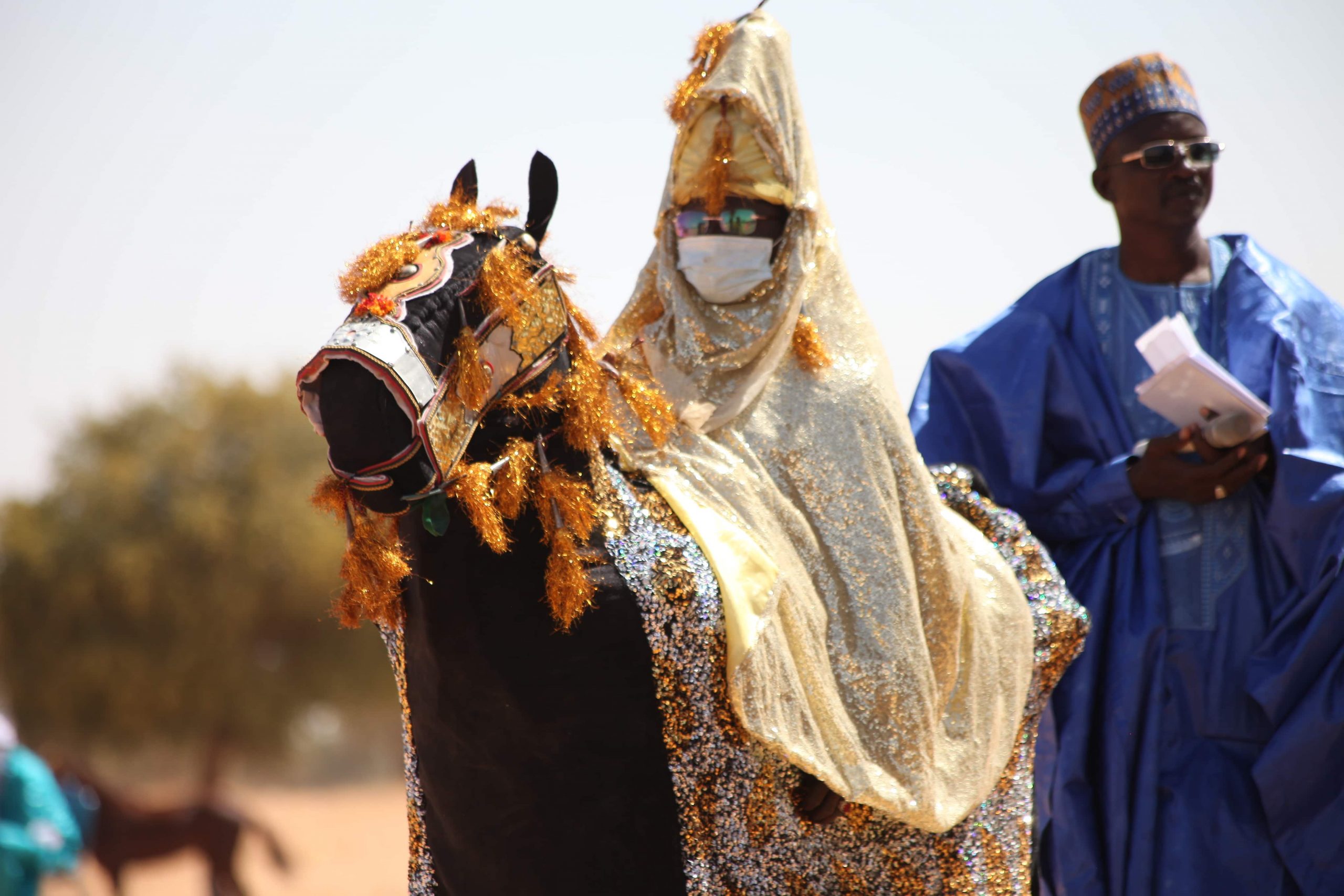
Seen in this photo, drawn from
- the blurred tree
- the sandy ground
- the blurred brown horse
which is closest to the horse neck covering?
the blurred brown horse

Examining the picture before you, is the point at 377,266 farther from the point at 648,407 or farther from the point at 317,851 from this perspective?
the point at 317,851

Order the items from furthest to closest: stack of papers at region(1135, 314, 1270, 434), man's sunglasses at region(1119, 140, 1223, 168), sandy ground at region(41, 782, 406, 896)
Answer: sandy ground at region(41, 782, 406, 896) < man's sunglasses at region(1119, 140, 1223, 168) < stack of papers at region(1135, 314, 1270, 434)

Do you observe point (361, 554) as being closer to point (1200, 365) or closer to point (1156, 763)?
point (1200, 365)

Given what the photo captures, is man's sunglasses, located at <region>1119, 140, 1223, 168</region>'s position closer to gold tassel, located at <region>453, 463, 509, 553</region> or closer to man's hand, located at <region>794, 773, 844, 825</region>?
man's hand, located at <region>794, 773, 844, 825</region>

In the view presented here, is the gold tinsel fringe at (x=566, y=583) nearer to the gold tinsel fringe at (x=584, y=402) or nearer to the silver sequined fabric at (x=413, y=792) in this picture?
the gold tinsel fringe at (x=584, y=402)

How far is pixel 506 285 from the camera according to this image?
2.40 metres

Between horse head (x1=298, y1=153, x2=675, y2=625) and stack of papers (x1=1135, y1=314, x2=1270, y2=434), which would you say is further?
stack of papers (x1=1135, y1=314, x2=1270, y2=434)

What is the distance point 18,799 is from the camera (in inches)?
266

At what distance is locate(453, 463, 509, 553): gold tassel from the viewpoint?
7.73 ft

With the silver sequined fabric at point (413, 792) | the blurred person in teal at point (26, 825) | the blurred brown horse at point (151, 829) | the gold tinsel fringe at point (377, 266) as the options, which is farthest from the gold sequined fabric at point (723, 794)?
the blurred brown horse at point (151, 829)

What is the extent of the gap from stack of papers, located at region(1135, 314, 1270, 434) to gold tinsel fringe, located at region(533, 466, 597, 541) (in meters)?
1.89

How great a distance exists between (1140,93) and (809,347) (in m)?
1.69

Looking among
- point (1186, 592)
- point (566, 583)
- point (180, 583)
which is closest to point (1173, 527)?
point (1186, 592)

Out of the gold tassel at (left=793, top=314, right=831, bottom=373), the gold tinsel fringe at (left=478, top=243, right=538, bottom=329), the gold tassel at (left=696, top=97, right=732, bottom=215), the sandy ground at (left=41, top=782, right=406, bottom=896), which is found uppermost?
the gold tassel at (left=696, top=97, right=732, bottom=215)
